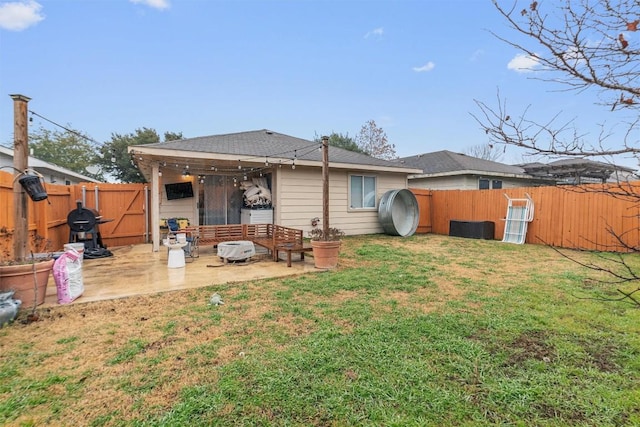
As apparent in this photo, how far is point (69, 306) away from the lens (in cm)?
362

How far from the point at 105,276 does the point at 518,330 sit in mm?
6019

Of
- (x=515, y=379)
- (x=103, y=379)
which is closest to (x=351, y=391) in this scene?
(x=515, y=379)

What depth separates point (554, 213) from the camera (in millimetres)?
8938

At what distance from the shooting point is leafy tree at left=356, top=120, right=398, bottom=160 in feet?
88.8

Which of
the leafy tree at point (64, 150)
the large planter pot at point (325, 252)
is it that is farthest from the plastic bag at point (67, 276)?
the leafy tree at point (64, 150)

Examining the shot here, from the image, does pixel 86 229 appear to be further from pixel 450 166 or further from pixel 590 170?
pixel 450 166

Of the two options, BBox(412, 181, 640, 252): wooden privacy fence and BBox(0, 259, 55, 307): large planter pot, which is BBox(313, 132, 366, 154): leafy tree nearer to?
BBox(412, 181, 640, 252): wooden privacy fence

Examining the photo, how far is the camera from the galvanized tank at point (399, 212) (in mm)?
9992

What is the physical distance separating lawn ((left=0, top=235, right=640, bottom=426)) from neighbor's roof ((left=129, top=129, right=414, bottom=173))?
416cm

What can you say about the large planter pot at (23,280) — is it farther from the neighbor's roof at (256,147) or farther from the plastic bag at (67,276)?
the neighbor's roof at (256,147)

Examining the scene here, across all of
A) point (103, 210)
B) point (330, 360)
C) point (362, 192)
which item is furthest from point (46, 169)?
point (330, 360)

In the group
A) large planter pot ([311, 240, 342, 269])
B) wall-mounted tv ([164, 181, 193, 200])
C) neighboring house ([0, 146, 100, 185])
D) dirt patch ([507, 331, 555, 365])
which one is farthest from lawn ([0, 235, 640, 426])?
neighboring house ([0, 146, 100, 185])

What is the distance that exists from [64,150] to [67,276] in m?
28.1

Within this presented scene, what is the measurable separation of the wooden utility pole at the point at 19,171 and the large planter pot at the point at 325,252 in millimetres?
4062
